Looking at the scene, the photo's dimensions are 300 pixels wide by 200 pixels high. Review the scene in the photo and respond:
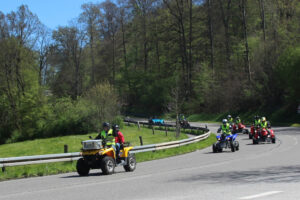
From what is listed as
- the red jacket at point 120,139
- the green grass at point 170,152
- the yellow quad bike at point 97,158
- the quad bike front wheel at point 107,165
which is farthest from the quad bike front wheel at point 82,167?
the green grass at point 170,152

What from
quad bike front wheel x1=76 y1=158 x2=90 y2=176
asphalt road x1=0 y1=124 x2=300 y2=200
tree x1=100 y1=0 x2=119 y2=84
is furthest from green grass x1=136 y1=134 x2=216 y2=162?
tree x1=100 y1=0 x2=119 y2=84

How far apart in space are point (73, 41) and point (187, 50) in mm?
19158

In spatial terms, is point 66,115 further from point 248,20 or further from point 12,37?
point 248,20

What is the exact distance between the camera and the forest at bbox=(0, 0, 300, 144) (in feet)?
174

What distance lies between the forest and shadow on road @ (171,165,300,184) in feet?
94.2

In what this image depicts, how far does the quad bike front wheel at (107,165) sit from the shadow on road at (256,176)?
120 inches

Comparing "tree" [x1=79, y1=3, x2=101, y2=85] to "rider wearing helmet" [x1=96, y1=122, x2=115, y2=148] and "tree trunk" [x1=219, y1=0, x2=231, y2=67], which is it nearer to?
"tree trunk" [x1=219, y1=0, x2=231, y2=67]

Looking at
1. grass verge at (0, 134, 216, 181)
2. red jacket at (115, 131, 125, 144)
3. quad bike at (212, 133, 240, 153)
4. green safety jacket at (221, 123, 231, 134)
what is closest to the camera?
red jacket at (115, 131, 125, 144)

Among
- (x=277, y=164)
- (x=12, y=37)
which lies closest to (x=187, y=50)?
(x=12, y=37)

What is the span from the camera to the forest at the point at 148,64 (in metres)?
52.9

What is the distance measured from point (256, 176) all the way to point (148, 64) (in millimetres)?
74526

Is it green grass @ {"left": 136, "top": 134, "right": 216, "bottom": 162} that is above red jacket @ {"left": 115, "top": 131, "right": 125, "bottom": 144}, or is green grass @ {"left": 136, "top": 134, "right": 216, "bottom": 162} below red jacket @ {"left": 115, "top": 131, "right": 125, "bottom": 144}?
below

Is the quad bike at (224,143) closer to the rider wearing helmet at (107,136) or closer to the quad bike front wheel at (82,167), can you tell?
the rider wearing helmet at (107,136)

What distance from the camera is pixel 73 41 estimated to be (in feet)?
224
